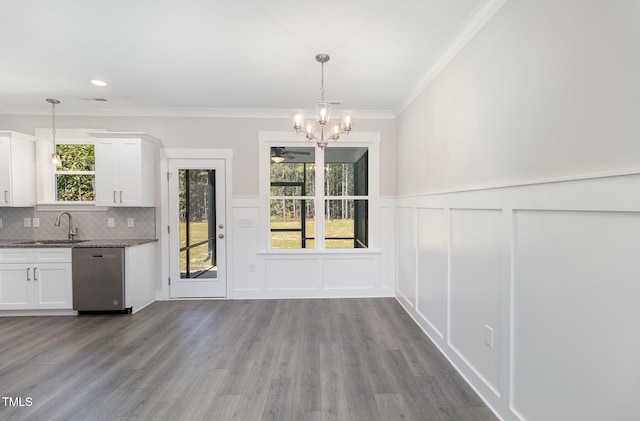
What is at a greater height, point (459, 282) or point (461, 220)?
point (461, 220)

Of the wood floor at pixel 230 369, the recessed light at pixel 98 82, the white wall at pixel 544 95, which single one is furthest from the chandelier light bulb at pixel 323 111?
the recessed light at pixel 98 82

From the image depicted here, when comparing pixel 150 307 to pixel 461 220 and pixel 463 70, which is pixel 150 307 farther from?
pixel 463 70

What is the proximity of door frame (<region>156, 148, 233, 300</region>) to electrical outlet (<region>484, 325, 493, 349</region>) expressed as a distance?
331cm

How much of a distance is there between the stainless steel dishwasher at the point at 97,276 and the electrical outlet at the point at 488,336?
152 inches

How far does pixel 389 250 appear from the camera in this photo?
4.28m

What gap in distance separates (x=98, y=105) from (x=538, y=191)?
5.05 meters

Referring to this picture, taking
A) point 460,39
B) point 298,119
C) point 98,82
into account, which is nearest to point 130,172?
point 98,82

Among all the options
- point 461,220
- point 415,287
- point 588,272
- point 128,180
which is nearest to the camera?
point 588,272

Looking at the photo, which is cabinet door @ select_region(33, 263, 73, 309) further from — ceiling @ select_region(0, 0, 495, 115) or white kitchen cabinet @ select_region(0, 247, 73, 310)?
ceiling @ select_region(0, 0, 495, 115)

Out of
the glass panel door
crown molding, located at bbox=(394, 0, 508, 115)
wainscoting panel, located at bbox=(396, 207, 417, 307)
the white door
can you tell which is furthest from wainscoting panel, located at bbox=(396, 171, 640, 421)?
the glass panel door

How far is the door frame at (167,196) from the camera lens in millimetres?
4141

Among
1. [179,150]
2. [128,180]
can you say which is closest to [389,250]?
[179,150]

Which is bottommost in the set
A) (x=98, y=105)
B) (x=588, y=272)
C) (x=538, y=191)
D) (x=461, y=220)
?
(x=588, y=272)

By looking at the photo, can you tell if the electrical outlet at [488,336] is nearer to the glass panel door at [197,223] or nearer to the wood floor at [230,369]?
the wood floor at [230,369]
